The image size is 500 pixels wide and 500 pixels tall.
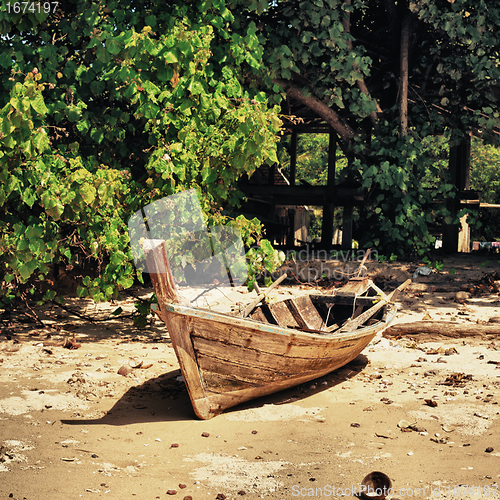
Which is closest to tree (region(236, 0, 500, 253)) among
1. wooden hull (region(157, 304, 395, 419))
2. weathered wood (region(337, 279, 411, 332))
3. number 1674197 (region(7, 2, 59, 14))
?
number 1674197 (region(7, 2, 59, 14))

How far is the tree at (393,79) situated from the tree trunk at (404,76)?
0.07 ft

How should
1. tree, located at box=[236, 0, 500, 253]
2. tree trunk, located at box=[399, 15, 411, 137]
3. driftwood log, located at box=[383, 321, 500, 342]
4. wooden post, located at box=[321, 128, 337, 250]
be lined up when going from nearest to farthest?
driftwood log, located at box=[383, 321, 500, 342]
tree, located at box=[236, 0, 500, 253]
tree trunk, located at box=[399, 15, 411, 137]
wooden post, located at box=[321, 128, 337, 250]

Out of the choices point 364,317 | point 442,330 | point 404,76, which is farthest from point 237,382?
point 404,76

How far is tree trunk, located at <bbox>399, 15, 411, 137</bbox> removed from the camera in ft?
37.8

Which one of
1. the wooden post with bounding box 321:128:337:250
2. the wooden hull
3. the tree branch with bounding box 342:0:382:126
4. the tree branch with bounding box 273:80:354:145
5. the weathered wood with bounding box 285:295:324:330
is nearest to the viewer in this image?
the wooden hull

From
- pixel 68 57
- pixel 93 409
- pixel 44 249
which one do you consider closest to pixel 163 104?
pixel 68 57

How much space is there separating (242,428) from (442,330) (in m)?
3.94

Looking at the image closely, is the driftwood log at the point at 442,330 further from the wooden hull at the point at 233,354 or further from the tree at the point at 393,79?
the tree at the point at 393,79

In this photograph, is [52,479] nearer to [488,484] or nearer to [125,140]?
[488,484]

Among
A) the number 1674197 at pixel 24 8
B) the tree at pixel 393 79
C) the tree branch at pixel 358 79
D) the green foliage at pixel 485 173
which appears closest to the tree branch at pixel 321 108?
the tree at pixel 393 79

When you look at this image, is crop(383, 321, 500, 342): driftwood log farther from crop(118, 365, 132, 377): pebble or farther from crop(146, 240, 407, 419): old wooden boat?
crop(118, 365, 132, 377): pebble

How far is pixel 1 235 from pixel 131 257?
1.68 m

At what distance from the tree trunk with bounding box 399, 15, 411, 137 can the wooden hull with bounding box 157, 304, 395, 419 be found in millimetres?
7316

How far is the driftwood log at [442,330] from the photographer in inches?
297
